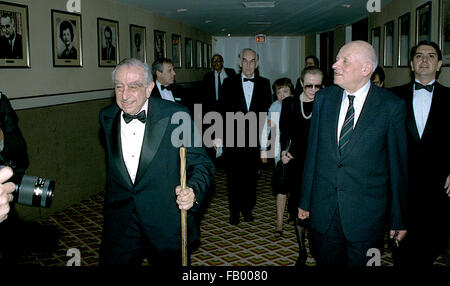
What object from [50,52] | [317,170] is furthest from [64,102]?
[317,170]

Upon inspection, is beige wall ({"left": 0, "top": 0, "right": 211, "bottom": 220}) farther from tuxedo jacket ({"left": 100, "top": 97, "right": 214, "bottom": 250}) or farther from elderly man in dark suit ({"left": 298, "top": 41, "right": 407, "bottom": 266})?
elderly man in dark suit ({"left": 298, "top": 41, "right": 407, "bottom": 266})

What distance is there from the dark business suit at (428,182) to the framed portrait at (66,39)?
513cm

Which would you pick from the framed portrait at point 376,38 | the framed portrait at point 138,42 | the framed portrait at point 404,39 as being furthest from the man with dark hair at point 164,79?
the framed portrait at point 376,38

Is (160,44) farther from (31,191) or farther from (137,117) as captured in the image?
(31,191)

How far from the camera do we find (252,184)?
6695mm

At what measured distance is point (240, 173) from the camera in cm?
660

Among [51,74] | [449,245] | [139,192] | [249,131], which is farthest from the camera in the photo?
[51,74]

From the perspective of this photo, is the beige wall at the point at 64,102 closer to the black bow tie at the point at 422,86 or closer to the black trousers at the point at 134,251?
the black trousers at the point at 134,251

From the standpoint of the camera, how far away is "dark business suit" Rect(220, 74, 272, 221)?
652 centimetres

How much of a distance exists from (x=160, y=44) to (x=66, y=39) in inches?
182
